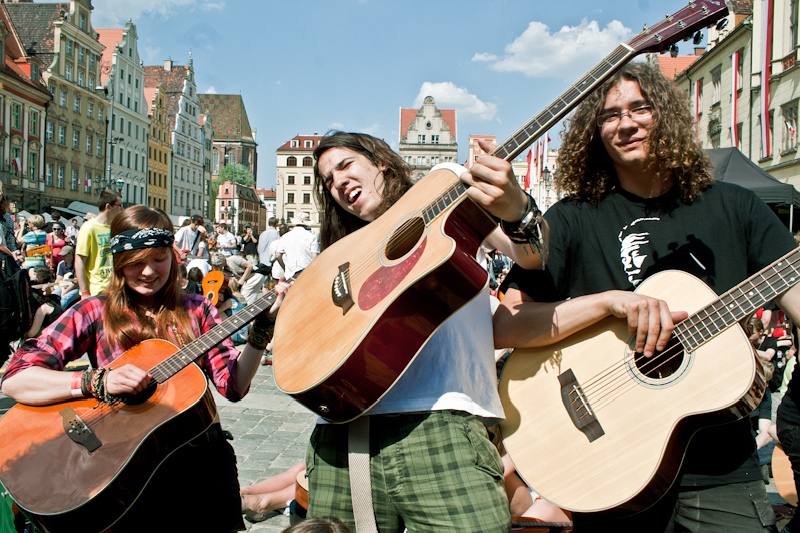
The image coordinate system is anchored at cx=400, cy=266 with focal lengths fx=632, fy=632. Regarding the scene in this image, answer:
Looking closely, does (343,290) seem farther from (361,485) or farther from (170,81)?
(170,81)

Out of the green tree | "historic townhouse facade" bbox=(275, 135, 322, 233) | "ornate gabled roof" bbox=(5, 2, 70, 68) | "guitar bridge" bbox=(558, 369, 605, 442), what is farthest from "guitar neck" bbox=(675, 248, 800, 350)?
the green tree

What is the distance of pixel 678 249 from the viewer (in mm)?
2049

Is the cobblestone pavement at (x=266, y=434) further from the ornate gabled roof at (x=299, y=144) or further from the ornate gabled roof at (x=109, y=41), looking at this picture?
the ornate gabled roof at (x=299, y=144)

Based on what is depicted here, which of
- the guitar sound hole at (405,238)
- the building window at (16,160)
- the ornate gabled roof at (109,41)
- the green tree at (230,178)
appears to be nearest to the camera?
the guitar sound hole at (405,238)

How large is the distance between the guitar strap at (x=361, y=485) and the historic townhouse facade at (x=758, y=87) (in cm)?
1968

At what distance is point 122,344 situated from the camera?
→ 9.11ft

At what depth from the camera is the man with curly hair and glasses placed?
187cm

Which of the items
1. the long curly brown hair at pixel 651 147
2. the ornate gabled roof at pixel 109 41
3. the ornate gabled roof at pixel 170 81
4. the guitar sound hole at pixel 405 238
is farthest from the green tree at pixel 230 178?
the guitar sound hole at pixel 405 238

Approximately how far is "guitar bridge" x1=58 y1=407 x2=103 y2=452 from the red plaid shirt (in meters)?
0.22

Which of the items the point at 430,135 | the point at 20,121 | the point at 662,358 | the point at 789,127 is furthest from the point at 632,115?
the point at 430,135

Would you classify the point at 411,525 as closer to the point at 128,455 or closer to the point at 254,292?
the point at 128,455

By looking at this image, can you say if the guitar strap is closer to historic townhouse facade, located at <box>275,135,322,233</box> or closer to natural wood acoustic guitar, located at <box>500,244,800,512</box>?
natural wood acoustic guitar, located at <box>500,244,800,512</box>

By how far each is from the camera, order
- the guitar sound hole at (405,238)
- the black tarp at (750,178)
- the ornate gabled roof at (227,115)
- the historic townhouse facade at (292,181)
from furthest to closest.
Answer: the ornate gabled roof at (227,115) < the historic townhouse facade at (292,181) < the black tarp at (750,178) < the guitar sound hole at (405,238)

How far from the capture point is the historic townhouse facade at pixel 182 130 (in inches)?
2719
